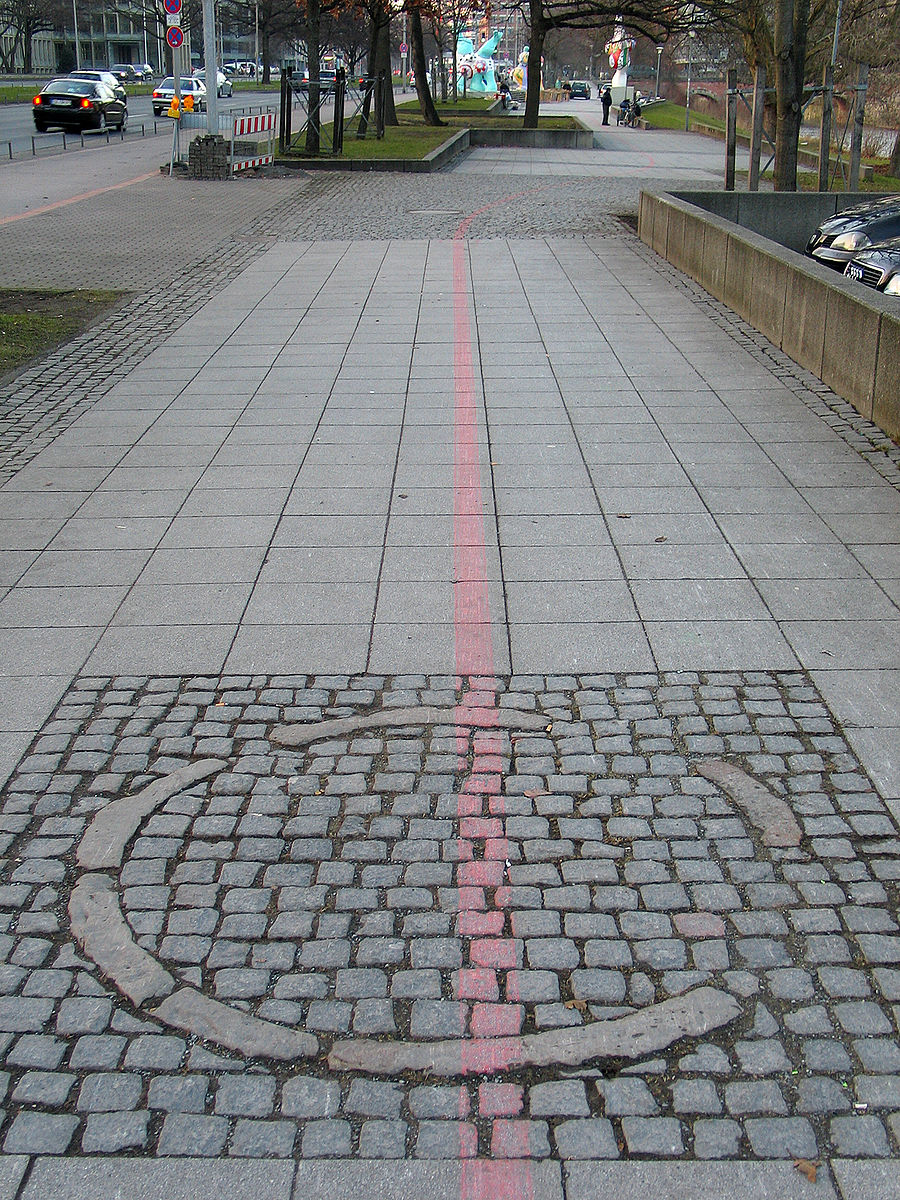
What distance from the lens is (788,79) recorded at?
18.3m

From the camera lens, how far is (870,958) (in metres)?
3.40

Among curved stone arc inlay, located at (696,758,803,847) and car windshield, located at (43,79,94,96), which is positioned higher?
car windshield, located at (43,79,94,96)

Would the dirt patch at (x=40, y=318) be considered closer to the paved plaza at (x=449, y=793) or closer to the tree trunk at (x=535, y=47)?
the paved plaza at (x=449, y=793)

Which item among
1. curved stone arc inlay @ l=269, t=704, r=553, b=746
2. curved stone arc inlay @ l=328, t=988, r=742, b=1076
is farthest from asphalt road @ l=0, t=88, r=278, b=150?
curved stone arc inlay @ l=328, t=988, r=742, b=1076

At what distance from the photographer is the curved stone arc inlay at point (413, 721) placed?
180 inches

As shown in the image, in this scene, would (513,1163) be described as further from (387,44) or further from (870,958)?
(387,44)

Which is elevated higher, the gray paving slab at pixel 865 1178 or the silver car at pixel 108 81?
the silver car at pixel 108 81

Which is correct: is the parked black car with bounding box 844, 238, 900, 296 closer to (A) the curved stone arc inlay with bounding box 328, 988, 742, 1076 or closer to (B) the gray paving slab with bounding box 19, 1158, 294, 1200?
(A) the curved stone arc inlay with bounding box 328, 988, 742, 1076

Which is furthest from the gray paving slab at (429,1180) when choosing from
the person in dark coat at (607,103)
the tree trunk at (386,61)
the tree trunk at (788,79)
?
the person in dark coat at (607,103)

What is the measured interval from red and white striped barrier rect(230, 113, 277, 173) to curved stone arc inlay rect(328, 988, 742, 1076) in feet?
81.4

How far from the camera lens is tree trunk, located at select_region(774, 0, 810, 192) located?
1780 cm

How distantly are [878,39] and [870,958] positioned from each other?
93.5 ft

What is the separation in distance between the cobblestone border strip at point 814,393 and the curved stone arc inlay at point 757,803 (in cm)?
350

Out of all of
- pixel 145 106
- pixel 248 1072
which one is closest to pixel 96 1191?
pixel 248 1072
